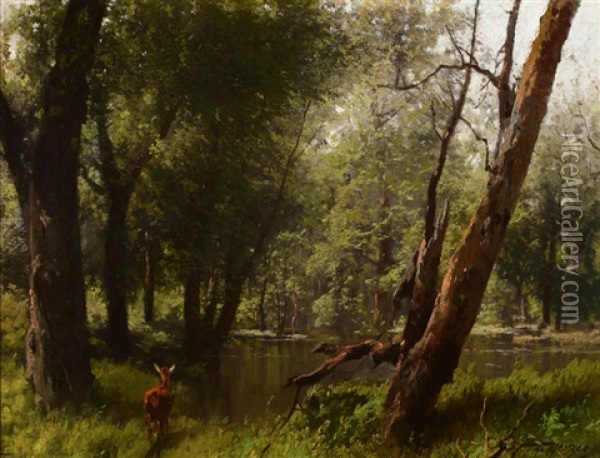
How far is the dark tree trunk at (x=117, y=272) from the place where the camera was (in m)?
4.66

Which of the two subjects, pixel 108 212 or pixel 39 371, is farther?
pixel 108 212

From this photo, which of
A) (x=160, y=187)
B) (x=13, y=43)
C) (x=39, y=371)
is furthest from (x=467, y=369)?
(x=13, y=43)

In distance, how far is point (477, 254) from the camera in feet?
12.6

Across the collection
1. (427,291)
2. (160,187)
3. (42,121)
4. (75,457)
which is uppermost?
(42,121)

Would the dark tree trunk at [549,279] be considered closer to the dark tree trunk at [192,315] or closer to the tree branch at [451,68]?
the tree branch at [451,68]

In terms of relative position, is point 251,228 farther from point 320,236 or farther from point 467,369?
point 467,369

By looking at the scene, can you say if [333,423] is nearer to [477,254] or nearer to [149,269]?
[477,254]

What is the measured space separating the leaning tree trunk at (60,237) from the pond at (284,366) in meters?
1.02

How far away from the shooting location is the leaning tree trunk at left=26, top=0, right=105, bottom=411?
4.43 m

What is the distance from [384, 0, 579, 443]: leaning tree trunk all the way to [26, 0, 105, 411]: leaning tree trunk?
233cm

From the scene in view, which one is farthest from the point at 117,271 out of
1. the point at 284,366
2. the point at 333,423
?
the point at 333,423

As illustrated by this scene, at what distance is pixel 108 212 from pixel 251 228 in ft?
3.63

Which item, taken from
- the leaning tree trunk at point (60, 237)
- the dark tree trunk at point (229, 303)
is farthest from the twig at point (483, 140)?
the leaning tree trunk at point (60, 237)

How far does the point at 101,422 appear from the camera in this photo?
4.31 m
